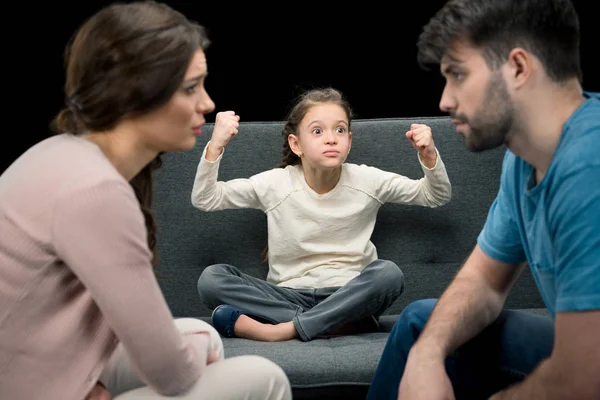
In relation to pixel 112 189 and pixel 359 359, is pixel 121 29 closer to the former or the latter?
pixel 112 189

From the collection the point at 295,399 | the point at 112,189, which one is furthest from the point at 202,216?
the point at 112,189

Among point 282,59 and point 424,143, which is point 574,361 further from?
point 282,59

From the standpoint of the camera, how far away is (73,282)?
4.77ft

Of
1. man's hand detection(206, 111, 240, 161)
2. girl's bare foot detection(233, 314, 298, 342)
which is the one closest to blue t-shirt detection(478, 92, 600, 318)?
girl's bare foot detection(233, 314, 298, 342)

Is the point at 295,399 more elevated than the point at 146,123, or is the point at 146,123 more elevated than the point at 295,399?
the point at 146,123

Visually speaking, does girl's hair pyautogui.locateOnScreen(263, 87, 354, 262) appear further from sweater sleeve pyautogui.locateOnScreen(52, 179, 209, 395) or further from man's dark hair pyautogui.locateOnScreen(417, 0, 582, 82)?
sweater sleeve pyautogui.locateOnScreen(52, 179, 209, 395)

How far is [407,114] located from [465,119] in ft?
5.93

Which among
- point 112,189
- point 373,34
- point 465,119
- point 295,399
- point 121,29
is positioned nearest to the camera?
point 112,189

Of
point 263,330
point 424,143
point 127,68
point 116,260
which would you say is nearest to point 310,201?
point 424,143

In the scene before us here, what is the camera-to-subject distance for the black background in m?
3.34

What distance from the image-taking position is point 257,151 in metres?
2.96

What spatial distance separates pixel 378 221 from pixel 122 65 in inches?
62.2

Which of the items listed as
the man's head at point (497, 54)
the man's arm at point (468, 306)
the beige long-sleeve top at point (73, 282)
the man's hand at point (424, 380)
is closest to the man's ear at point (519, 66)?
the man's head at point (497, 54)

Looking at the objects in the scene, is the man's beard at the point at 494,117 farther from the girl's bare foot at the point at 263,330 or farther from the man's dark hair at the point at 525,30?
the girl's bare foot at the point at 263,330
